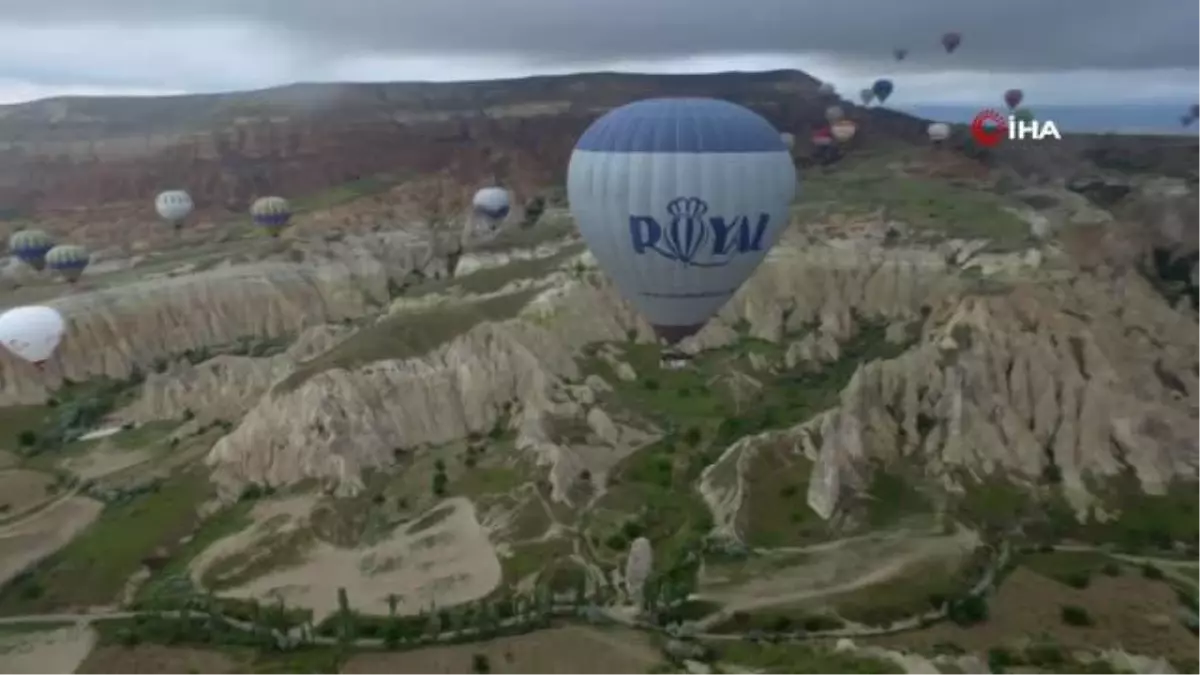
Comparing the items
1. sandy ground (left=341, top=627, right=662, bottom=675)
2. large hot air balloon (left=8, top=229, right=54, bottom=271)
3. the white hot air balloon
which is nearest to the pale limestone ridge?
sandy ground (left=341, top=627, right=662, bottom=675)

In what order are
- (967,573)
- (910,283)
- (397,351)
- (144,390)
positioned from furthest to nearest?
(910,283) < (144,390) < (397,351) < (967,573)

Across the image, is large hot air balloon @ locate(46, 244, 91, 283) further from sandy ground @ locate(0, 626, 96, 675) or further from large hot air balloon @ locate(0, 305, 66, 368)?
sandy ground @ locate(0, 626, 96, 675)

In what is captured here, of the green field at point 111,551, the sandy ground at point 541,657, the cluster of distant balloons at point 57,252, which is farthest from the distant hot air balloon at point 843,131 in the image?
the sandy ground at point 541,657

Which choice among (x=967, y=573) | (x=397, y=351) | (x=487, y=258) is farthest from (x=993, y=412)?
(x=487, y=258)

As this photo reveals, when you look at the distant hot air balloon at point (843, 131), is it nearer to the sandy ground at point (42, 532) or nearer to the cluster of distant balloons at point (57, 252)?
the cluster of distant balloons at point (57, 252)

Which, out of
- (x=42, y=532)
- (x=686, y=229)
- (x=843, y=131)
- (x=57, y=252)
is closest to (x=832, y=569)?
(x=686, y=229)

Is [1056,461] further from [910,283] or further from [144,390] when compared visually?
[144,390]

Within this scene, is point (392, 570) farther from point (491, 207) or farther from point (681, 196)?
point (491, 207)
